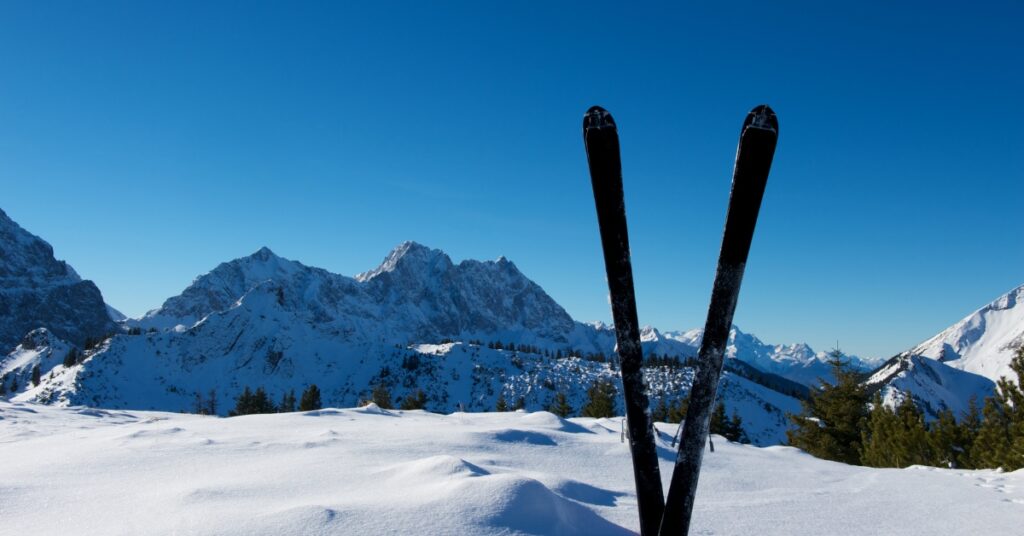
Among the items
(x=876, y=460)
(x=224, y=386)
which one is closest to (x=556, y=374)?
(x=224, y=386)

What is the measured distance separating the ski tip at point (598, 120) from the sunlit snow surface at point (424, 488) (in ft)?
9.64

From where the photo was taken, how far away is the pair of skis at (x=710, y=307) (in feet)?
9.80

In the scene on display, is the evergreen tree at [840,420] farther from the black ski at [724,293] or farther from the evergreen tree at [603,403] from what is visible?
the black ski at [724,293]

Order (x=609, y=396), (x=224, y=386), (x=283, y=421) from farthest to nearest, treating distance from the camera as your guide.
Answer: (x=224, y=386) < (x=609, y=396) < (x=283, y=421)

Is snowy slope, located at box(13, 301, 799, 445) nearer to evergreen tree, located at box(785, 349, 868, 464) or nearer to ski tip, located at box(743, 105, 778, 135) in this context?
evergreen tree, located at box(785, 349, 868, 464)

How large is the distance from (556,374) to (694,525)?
17322 centimetres

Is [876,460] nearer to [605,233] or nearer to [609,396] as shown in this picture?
[605,233]

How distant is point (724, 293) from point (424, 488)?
3335mm

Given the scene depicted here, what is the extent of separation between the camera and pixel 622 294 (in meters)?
3.21

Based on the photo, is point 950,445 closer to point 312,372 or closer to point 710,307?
point 710,307

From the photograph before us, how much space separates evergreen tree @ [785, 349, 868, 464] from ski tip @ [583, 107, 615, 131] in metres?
31.9

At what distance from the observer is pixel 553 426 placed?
11445 mm

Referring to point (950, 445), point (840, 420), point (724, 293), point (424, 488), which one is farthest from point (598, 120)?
point (840, 420)

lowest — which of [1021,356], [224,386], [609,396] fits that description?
[224,386]
